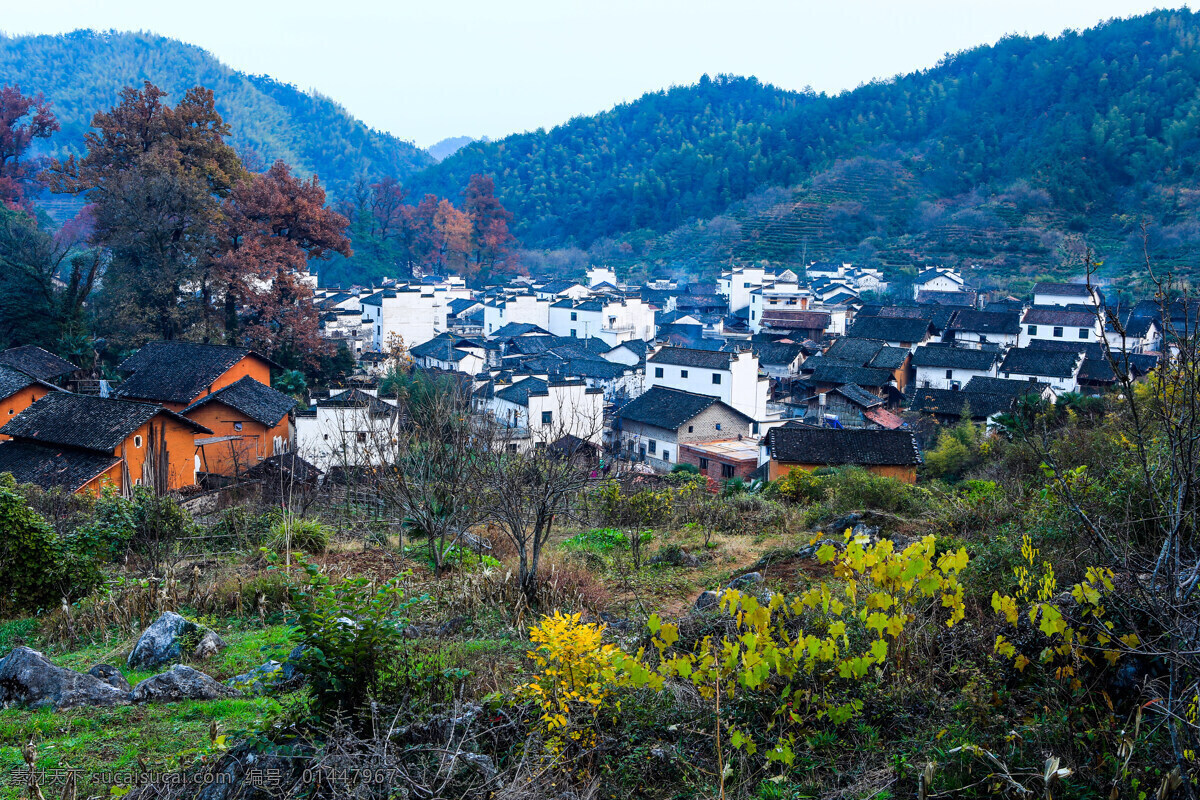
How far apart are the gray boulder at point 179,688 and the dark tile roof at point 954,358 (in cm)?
3159

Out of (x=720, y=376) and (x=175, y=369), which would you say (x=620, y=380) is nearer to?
(x=720, y=376)

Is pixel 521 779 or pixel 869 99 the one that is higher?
pixel 869 99

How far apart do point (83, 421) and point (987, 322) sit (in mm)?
35845

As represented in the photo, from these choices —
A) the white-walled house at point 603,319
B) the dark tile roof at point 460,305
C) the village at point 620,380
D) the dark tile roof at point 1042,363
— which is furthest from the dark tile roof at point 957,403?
the dark tile roof at point 460,305

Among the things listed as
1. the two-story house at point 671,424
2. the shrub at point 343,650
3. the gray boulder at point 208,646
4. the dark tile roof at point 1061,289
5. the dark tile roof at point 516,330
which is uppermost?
the dark tile roof at point 1061,289

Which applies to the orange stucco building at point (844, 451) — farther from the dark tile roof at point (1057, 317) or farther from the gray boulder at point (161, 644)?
the dark tile roof at point (1057, 317)

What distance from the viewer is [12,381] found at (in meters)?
18.7

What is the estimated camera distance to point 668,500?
13.1 m

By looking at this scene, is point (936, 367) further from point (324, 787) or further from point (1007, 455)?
point (324, 787)

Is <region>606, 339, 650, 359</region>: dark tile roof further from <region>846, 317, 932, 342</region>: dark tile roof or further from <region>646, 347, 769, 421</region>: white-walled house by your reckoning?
<region>846, 317, 932, 342</region>: dark tile roof

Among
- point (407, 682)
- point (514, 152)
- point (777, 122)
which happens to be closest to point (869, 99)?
point (777, 122)

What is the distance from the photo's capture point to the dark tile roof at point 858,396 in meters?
28.4

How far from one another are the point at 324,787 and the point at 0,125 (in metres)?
44.1

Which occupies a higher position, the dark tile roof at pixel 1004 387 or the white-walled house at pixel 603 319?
the white-walled house at pixel 603 319
